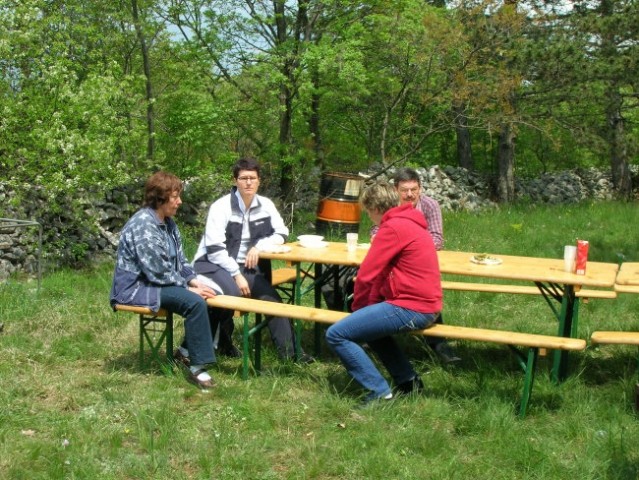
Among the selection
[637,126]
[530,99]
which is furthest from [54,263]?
[637,126]

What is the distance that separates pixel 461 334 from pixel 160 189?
2098 millimetres

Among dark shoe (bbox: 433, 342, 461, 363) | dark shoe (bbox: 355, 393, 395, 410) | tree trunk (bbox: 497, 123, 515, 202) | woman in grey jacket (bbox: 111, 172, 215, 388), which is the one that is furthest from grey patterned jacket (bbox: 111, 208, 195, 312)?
tree trunk (bbox: 497, 123, 515, 202)

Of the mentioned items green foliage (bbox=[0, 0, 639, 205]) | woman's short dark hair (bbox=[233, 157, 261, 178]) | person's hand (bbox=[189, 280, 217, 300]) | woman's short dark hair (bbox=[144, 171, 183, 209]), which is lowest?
person's hand (bbox=[189, 280, 217, 300])

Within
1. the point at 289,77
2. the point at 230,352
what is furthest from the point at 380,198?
the point at 289,77

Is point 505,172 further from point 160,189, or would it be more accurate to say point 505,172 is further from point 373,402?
point 373,402

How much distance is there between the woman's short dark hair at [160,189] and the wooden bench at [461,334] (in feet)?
2.37

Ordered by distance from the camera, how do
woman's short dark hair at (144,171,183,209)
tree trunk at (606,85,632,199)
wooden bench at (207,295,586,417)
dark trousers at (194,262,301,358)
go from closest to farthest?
wooden bench at (207,295,586,417) → woman's short dark hair at (144,171,183,209) → dark trousers at (194,262,301,358) → tree trunk at (606,85,632,199)

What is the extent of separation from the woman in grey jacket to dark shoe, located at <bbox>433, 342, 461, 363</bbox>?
1601 millimetres

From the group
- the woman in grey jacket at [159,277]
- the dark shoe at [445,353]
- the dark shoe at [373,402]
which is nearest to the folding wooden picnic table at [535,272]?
the dark shoe at [445,353]

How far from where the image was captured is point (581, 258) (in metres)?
5.00

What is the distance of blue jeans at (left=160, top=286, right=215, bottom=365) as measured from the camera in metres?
4.98

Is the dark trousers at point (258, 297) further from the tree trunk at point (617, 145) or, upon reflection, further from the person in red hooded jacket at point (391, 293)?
the tree trunk at point (617, 145)

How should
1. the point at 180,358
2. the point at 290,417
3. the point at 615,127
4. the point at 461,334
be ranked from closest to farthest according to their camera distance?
the point at 290,417 < the point at 461,334 < the point at 180,358 < the point at 615,127

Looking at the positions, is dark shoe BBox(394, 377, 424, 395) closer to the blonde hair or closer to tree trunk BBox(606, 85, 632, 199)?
the blonde hair
